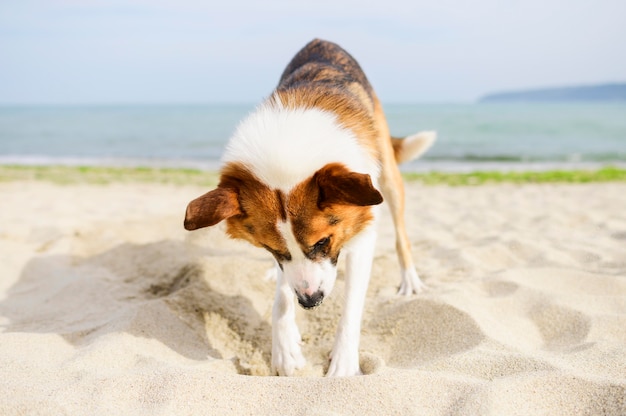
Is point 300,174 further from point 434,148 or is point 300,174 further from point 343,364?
point 434,148

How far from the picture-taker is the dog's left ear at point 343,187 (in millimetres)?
2549

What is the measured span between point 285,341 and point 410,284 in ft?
4.58

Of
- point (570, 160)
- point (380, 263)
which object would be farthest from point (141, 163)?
point (380, 263)

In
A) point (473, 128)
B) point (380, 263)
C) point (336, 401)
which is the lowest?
point (473, 128)

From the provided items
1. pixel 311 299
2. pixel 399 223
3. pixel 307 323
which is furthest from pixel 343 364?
pixel 399 223

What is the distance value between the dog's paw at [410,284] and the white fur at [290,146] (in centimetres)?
120

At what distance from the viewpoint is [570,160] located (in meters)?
17.8

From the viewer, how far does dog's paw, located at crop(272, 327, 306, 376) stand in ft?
10.0

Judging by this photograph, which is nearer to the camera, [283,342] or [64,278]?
[283,342]

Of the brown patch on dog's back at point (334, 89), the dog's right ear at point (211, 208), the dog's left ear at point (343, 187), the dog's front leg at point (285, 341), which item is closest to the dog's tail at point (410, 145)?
the brown patch on dog's back at point (334, 89)

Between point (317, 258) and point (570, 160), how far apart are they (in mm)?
17175

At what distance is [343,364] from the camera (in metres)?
2.96

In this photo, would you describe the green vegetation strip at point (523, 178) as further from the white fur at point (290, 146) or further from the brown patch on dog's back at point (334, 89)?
the white fur at point (290, 146)

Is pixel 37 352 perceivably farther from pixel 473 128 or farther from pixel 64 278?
pixel 473 128
